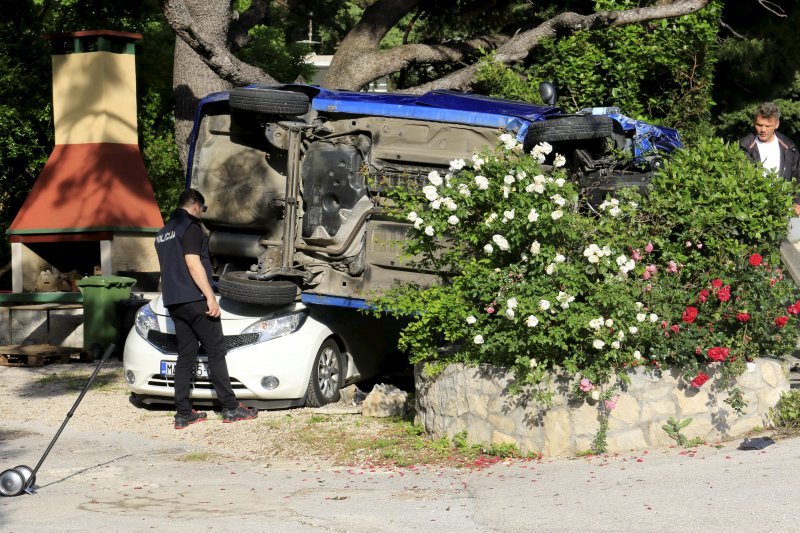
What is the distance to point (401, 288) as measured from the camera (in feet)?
29.3

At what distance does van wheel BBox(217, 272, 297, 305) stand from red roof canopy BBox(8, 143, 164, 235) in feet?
17.2

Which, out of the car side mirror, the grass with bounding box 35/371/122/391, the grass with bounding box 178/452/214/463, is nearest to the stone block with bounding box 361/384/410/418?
the grass with bounding box 178/452/214/463

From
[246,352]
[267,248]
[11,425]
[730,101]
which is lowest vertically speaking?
[11,425]

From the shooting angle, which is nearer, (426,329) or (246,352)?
(426,329)

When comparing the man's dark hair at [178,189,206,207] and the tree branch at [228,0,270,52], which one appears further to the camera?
A: the tree branch at [228,0,270,52]

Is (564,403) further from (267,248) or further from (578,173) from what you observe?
(267,248)

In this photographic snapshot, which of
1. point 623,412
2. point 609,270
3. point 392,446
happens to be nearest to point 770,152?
point 609,270

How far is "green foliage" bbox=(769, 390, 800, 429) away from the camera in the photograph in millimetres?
7828

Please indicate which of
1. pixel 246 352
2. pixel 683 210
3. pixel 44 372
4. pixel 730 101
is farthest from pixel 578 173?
pixel 730 101

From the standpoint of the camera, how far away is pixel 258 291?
9703 millimetres

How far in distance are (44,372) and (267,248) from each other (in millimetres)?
3504

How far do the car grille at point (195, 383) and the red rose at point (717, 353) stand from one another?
3959mm

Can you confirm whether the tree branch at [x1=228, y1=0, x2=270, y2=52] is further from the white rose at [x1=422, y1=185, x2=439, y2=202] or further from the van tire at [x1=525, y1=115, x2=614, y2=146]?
the white rose at [x1=422, y1=185, x2=439, y2=202]

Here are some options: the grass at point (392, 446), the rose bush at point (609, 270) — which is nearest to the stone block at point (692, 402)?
the rose bush at point (609, 270)
